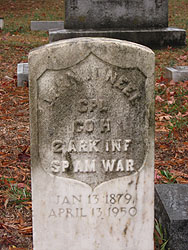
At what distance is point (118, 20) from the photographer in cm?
992

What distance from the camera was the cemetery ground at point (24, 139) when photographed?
11.2ft

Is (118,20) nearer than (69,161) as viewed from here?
No

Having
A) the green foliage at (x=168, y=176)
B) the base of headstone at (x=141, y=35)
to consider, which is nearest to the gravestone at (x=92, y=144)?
the green foliage at (x=168, y=176)

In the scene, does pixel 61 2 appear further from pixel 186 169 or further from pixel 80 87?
pixel 80 87

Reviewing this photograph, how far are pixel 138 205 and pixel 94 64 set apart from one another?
0.89 meters

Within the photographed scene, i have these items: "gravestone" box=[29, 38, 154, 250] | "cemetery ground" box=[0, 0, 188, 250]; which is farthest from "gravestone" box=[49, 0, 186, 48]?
"gravestone" box=[29, 38, 154, 250]

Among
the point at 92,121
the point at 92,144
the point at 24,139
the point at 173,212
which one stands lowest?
the point at 24,139

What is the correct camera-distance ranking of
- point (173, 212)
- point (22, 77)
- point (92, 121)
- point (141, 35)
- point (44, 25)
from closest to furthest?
1. point (92, 121)
2. point (173, 212)
3. point (22, 77)
4. point (141, 35)
5. point (44, 25)

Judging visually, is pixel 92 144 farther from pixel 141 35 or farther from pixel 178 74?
pixel 141 35

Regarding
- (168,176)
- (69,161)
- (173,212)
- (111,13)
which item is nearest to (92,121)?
(69,161)

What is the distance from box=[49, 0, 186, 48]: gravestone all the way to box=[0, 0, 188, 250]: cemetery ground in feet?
1.73

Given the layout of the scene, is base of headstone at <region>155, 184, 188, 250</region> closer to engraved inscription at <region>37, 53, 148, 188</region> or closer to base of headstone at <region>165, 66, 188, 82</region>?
engraved inscription at <region>37, 53, 148, 188</region>

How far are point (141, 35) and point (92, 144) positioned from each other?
759 cm

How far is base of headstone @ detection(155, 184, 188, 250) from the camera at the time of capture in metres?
2.90
